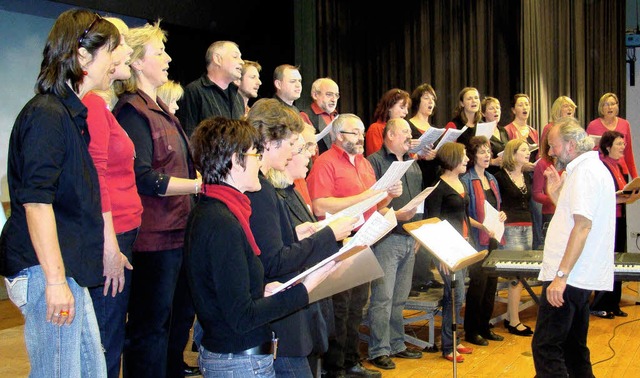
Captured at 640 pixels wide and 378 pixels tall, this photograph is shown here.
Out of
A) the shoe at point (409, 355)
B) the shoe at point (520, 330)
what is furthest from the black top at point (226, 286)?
the shoe at point (520, 330)

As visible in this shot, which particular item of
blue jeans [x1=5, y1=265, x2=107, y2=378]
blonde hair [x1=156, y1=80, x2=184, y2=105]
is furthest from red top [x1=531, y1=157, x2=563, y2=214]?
blue jeans [x1=5, y1=265, x2=107, y2=378]

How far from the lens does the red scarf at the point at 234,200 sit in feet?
6.79

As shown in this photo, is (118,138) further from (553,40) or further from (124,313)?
(553,40)

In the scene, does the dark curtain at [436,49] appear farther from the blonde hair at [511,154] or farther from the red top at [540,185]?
the blonde hair at [511,154]

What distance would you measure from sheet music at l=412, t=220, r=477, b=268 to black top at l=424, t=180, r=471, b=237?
1.07 metres

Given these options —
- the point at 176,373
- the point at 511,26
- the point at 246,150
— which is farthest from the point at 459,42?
the point at 246,150

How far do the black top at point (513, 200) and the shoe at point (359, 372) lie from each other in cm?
187

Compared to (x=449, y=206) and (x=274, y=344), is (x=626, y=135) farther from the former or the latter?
(x=274, y=344)

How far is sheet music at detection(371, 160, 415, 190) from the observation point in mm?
3820

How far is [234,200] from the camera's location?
6.83 ft

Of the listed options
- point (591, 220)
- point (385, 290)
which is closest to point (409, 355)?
point (385, 290)

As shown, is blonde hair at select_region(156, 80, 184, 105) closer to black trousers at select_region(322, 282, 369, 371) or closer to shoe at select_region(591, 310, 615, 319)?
black trousers at select_region(322, 282, 369, 371)

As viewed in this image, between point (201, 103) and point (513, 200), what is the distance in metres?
2.70

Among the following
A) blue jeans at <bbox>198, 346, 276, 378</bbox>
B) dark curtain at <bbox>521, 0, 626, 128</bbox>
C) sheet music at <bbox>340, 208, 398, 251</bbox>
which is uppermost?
dark curtain at <bbox>521, 0, 626, 128</bbox>
